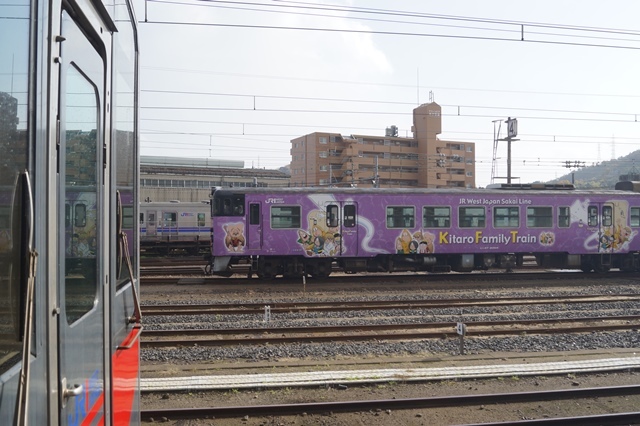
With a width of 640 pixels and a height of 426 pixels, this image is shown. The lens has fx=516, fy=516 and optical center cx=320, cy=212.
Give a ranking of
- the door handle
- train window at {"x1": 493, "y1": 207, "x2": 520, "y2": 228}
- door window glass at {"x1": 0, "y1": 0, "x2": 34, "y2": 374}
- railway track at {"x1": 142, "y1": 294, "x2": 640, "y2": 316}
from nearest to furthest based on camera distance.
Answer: door window glass at {"x1": 0, "y1": 0, "x2": 34, "y2": 374} < the door handle < railway track at {"x1": 142, "y1": 294, "x2": 640, "y2": 316} < train window at {"x1": 493, "y1": 207, "x2": 520, "y2": 228}

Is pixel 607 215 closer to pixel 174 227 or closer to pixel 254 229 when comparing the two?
pixel 254 229

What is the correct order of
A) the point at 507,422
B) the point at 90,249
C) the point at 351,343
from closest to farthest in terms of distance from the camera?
1. the point at 90,249
2. the point at 507,422
3. the point at 351,343

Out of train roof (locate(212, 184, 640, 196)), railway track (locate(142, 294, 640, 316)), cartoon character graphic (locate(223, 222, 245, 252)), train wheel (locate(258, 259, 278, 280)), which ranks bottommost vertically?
railway track (locate(142, 294, 640, 316))

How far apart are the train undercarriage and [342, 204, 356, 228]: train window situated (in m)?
1.20

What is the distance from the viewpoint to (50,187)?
72.5 inches

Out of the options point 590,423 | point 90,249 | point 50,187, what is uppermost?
point 50,187

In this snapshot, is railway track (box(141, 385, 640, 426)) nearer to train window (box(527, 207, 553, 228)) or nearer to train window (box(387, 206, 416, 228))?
train window (box(387, 206, 416, 228))

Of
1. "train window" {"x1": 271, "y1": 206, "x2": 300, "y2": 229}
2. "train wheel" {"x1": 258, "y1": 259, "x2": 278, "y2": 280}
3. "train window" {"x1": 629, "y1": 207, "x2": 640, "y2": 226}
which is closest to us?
"train window" {"x1": 271, "y1": 206, "x2": 300, "y2": 229}

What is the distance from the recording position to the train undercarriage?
16.7 m

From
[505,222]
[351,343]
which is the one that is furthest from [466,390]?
[505,222]

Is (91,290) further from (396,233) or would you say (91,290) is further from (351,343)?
(396,233)

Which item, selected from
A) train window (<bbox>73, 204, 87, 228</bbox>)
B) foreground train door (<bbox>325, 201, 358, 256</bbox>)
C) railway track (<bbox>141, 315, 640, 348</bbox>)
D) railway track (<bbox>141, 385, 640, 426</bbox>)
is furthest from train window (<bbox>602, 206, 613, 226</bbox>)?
train window (<bbox>73, 204, 87, 228</bbox>)

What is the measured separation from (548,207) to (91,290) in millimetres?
18165

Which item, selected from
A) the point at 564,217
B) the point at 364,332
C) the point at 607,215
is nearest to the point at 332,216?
the point at 364,332
